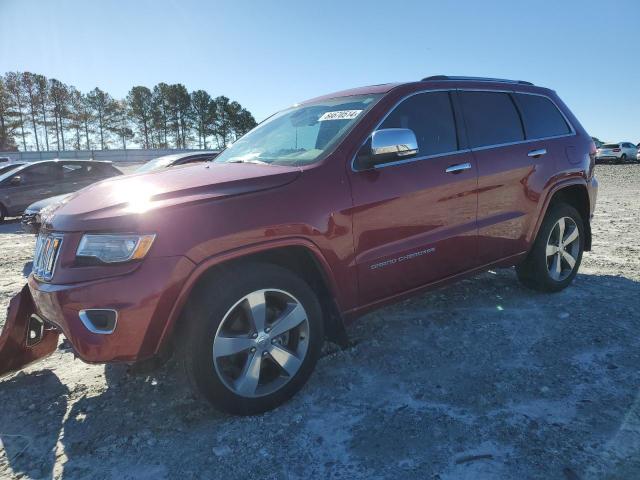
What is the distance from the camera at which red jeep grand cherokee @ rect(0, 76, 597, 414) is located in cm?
225

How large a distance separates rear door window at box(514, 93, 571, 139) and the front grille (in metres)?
3.70

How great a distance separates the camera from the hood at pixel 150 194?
228 centimetres

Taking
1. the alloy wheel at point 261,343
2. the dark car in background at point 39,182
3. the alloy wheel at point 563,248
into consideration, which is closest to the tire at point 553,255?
the alloy wheel at point 563,248

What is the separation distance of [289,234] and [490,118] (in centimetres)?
225

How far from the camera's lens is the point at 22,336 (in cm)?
296

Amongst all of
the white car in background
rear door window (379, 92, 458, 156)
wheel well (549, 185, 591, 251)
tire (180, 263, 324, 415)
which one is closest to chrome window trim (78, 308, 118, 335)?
tire (180, 263, 324, 415)

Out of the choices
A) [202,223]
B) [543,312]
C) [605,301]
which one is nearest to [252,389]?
[202,223]

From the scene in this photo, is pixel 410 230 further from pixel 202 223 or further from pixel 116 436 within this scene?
pixel 116 436

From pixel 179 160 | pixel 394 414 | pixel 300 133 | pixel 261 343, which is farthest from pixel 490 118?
pixel 179 160

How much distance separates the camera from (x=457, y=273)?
351cm

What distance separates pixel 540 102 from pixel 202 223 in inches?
140

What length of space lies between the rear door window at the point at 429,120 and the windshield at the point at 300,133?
24 cm

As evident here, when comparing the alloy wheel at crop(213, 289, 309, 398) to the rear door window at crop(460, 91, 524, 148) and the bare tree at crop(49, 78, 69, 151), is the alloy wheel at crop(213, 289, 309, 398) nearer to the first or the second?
the rear door window at crop(460, 91, 524, 148)

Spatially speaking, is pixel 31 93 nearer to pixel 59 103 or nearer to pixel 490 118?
pixel 59 103
